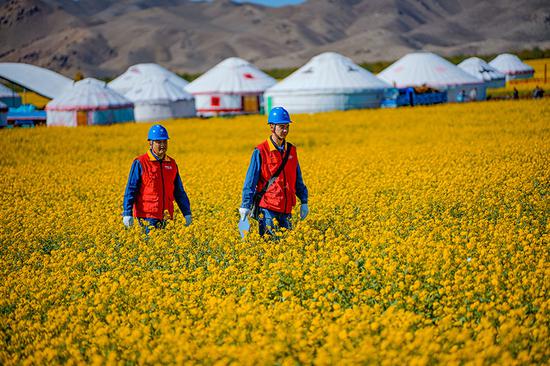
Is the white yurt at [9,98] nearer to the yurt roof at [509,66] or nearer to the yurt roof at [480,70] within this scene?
the yurt roof at [480,70]

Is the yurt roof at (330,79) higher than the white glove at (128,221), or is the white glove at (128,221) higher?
the yurt roof at (330,79)

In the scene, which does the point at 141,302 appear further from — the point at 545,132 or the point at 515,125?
the point at 515,125

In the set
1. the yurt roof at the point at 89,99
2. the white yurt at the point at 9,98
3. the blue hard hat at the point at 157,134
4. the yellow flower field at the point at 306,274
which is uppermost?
the white yurt at the point at 9,98

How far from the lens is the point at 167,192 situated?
8945 millimetres

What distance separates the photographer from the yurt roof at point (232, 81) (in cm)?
5028

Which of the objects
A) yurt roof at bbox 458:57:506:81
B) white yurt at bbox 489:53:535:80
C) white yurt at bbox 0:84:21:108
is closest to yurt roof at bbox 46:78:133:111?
white yurt at bbox 0:84:21:108

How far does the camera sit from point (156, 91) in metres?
44.7

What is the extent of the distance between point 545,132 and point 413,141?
4.29 m

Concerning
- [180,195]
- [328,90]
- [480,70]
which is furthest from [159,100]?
[480,70]

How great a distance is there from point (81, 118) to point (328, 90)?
49.9ft

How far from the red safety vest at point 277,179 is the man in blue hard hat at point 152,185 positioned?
120cm

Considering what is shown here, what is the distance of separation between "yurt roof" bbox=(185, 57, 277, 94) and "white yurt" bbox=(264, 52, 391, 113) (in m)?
5.49

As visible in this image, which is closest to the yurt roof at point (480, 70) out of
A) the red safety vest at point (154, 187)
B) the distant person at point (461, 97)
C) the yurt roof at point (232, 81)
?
the distant person at point (461, 97)

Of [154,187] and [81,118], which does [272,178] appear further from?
[81,118]
